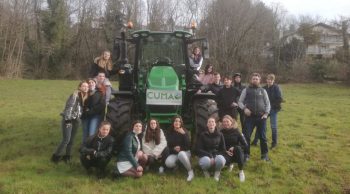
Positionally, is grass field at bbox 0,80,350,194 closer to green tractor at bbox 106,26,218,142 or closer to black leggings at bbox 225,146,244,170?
black leggings at bbox 225,146,244,170

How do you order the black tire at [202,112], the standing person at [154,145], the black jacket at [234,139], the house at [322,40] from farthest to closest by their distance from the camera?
1. the house at [322,40]
2. the black tire at [202,112]
3. the black jacket at [234,139]
4. the standing person at [154,145]

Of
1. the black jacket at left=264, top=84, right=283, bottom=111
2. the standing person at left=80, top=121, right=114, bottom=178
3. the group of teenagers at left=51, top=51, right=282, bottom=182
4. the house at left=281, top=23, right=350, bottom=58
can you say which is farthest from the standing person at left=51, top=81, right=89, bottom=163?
the house at left=281, top=23, right=350, bottom=58

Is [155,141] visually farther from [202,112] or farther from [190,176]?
[202,112]

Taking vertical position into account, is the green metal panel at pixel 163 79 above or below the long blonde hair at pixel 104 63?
below

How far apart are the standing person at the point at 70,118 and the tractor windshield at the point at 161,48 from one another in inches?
74.0

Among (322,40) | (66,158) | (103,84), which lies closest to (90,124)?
(66,158)

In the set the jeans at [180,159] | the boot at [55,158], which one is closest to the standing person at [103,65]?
the boot at [55,158]

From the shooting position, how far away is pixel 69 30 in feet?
137

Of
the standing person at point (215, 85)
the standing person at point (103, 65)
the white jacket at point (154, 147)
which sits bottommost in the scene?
the white jacket at point (154, 147)

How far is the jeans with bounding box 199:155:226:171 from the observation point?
Answer: 6922mm

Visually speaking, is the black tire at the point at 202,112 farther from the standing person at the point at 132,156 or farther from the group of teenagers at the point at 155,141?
the standing person at the point at 132,156

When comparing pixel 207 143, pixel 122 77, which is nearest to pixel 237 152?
pixel 207 143

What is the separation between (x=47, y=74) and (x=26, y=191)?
35145 mm

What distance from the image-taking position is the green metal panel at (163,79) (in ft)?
27.1
